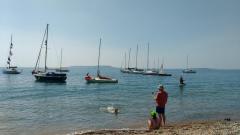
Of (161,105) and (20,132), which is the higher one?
(161,105)

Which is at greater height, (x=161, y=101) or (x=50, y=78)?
(x=161, y=101)

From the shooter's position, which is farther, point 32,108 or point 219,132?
point 32,108

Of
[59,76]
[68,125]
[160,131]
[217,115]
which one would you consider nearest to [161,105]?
[160,131]

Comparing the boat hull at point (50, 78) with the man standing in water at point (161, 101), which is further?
the boat hull at point (50, 78)

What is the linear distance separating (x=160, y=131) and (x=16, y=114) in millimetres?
13931

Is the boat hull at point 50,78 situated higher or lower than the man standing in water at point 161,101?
lower

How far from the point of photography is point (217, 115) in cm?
2850

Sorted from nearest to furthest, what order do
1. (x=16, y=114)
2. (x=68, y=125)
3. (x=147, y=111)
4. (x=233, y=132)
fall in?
(x=233, y=132) < (x=68, y=125) < (x=16, y=114) < (x=147, y=111)

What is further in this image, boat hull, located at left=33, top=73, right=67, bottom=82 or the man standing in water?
boat hull, located at left=33, top=73, right=67, bottom=82

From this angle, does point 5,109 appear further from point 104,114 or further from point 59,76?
point 59,76

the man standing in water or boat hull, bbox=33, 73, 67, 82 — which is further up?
the man standing in water

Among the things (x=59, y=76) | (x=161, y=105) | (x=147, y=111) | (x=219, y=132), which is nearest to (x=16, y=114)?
(x=147, y=111)

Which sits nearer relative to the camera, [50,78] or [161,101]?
[161,101]

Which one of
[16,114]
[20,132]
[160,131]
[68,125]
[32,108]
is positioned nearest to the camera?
[160,131]
